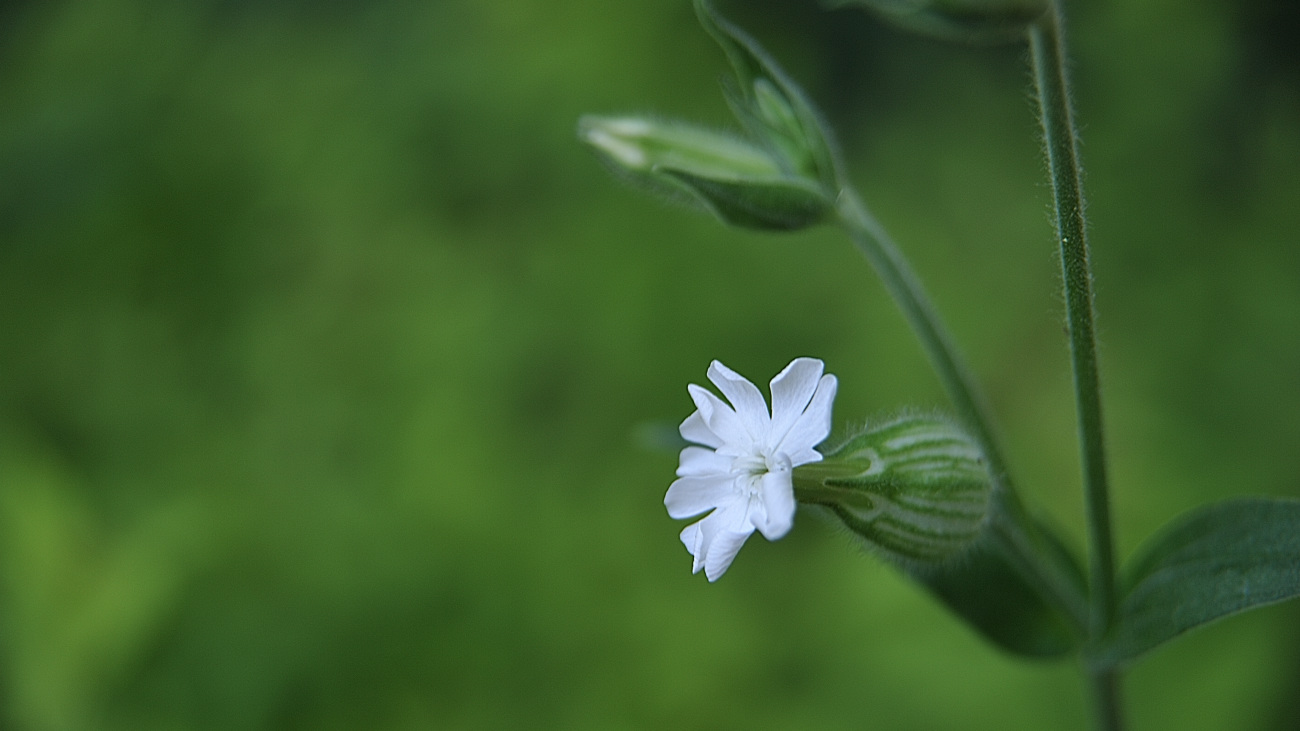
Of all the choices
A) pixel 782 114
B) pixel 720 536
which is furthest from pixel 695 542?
pixel 782 114

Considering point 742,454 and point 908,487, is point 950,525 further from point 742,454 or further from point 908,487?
point 742,454

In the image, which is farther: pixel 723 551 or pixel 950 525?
pixel 950 525

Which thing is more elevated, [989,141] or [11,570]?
[989,141]

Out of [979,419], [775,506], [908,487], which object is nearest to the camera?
[775,506]

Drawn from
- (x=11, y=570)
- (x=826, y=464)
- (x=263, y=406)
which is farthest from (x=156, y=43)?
(x=826, y=464)

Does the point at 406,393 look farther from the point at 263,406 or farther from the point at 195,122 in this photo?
the point at 195,122

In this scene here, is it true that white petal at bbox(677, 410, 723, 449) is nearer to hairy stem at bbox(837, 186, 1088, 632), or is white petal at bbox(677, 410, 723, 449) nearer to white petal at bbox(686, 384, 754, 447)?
white petal at bbox(686, 384, 754, 447)
